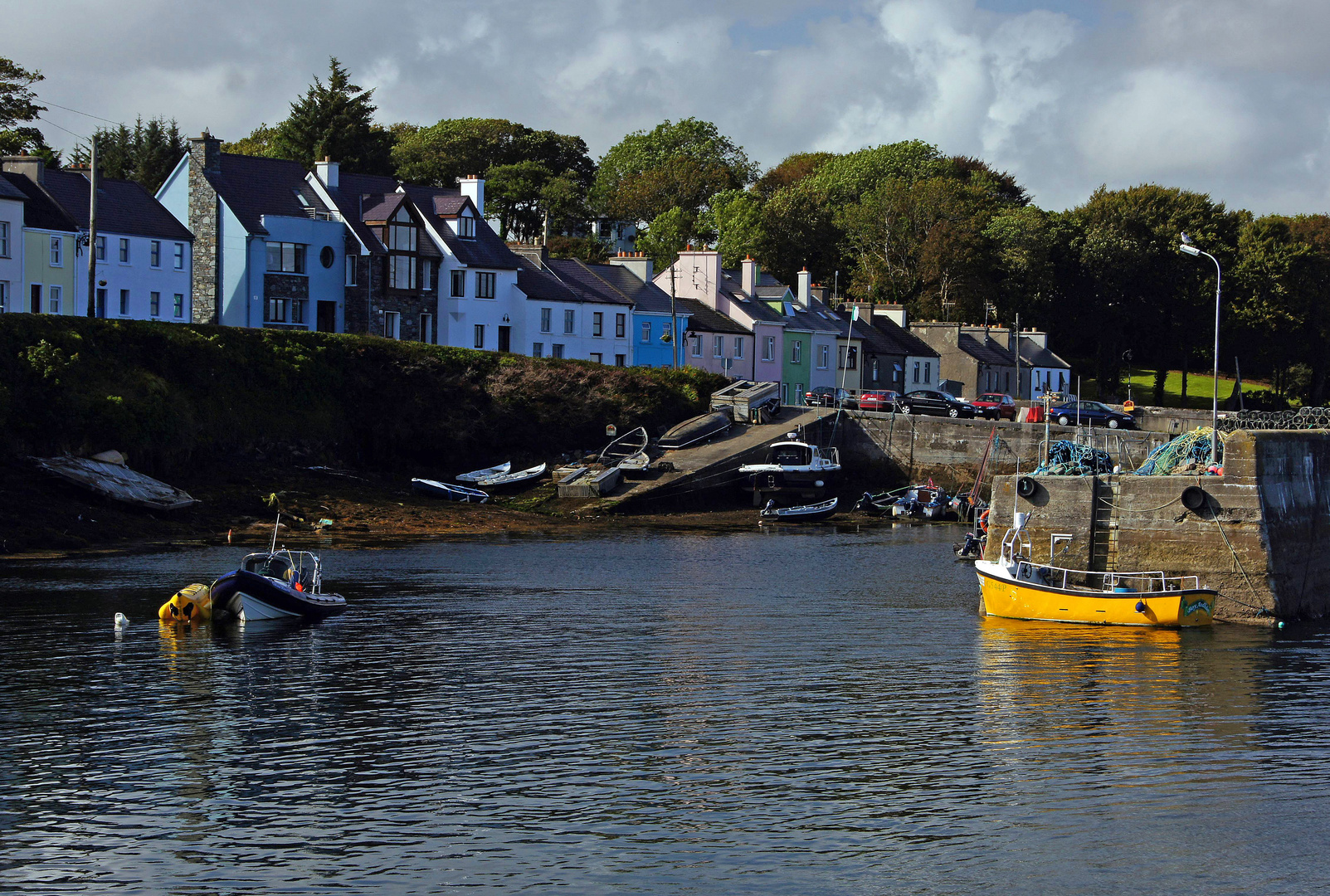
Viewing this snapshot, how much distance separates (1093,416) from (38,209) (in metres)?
59.6

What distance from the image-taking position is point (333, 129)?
112938 millimetres

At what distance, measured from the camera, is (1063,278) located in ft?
411

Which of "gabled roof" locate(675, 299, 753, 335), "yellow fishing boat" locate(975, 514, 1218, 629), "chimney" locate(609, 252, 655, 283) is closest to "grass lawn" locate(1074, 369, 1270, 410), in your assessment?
"gabled roof" locate(675, 299, 753, 335)

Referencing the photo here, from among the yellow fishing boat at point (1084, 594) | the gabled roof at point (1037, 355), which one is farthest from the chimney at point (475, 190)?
the yellow fishing boat at point (1084, 594)

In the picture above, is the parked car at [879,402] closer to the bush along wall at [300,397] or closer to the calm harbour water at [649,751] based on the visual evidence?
the bush along wall at [300,397]

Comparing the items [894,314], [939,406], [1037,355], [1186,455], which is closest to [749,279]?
[894,314]

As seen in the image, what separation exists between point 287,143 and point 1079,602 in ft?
296

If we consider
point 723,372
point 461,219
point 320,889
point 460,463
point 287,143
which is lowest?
point 320,889

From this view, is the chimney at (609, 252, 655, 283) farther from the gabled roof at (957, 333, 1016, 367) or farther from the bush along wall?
the gabled roof at (957, 333, 1016, 367)

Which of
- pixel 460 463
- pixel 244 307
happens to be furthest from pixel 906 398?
pixel 244 307

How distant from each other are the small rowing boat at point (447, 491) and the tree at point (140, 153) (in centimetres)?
5436

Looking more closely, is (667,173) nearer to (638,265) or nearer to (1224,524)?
(638,265)

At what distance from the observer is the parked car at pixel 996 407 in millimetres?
88438

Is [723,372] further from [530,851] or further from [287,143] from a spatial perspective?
[530,851]
